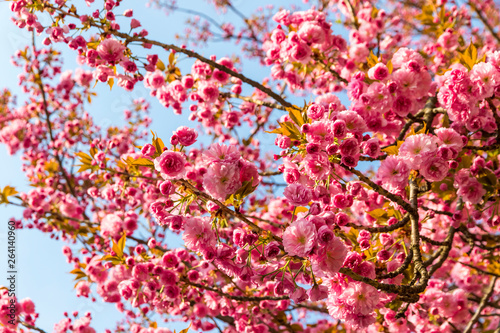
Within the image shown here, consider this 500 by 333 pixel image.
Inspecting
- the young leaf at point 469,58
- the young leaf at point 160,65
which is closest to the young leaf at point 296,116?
the young leaf at point 469,58

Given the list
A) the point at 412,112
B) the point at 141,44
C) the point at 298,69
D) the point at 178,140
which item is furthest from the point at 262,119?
the point at 178,140

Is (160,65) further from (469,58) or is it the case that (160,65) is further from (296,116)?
(469,58)

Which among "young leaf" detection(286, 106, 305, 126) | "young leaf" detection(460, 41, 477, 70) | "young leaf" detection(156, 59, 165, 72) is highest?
"young leaf" detection(156, 59, 165, 72)

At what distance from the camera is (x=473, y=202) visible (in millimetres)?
2291

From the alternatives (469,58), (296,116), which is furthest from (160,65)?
(469,58)

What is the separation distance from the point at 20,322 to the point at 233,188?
122 inches

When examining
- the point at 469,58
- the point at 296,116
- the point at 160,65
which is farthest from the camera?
the point at 160,65

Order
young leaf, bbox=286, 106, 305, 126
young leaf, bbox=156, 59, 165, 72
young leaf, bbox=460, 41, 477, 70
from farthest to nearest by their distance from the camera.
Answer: young leaf, bbox=156, 59, 165, 72
young leaf, bbox=460, 41, 477, 70
young leaf, bbox=286, 106, 305, 126

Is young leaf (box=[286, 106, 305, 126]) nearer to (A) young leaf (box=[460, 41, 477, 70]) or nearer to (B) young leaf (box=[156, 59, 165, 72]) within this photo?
(A) young leaf (box=[460, 41, 477, 70])

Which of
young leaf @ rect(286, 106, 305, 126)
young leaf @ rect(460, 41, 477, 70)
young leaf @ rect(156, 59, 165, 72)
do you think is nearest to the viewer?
young leaf @ rect(286, 106, 305, 126)

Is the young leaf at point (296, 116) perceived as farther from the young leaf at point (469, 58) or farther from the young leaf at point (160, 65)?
the young leaf at point (160, 65)

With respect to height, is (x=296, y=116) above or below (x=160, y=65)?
below

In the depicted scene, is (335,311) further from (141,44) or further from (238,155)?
(141,44)

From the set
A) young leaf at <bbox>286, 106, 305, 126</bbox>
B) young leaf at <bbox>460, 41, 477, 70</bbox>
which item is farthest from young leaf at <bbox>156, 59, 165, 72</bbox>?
young leaf at <bbox>460, 41, 477, 70</bbox>
